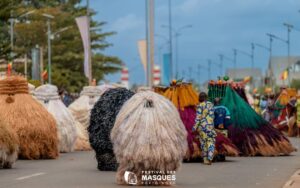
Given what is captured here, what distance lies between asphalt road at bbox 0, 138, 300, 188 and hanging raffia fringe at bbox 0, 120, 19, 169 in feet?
0.79

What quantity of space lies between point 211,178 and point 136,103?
2.89 metres

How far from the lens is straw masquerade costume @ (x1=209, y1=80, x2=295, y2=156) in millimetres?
25703

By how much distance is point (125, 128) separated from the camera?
16.4 metres

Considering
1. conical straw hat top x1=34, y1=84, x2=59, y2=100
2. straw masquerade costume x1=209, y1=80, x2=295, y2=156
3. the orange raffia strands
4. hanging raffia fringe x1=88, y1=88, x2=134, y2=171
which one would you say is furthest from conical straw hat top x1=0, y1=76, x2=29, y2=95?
straw masquerade costume x1=209, y1=80, x2=295, y2=156

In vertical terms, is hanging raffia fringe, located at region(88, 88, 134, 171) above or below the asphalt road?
above

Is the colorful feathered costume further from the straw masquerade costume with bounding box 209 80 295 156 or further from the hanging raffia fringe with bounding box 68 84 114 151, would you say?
the hanging raffia fringe with bounding box 68 84 114 151

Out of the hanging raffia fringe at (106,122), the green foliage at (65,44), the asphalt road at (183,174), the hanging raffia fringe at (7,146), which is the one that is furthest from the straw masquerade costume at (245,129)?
the green foliage at (65,44)

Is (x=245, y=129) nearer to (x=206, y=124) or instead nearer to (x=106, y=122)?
(x=206, y=124)

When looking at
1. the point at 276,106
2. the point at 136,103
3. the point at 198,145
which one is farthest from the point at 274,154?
the point at 276,106

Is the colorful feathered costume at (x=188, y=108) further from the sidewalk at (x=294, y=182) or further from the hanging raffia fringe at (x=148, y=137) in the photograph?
the hanging raffia fringe at (x=148, y=137)

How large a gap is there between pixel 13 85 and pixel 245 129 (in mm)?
6298

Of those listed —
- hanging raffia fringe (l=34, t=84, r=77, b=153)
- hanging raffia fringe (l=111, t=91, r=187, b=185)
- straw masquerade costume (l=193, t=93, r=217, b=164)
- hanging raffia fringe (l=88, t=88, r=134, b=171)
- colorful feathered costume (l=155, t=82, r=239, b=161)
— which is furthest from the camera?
hanging raffia fringe (l=34, t=84, r=77, b=153)

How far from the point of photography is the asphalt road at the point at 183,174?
57.0 ft

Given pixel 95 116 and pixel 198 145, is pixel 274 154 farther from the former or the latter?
pixel 95 116
